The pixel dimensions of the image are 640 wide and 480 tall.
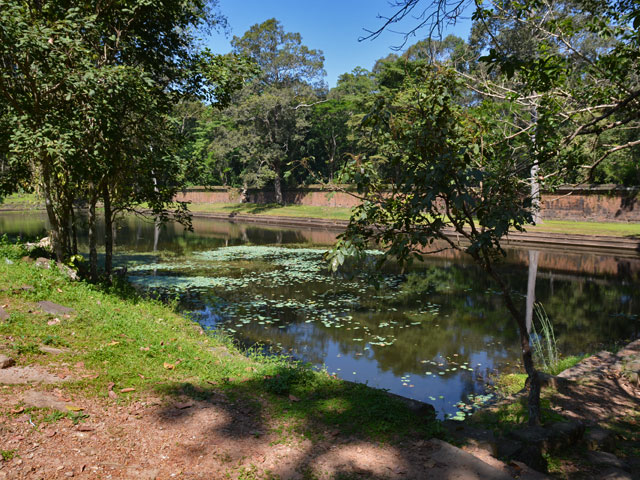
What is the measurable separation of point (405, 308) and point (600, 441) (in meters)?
6.74

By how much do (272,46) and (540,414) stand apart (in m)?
39.4

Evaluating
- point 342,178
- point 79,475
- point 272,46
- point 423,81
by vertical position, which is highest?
point 272,46

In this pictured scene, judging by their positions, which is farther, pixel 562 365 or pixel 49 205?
pixel 49 205

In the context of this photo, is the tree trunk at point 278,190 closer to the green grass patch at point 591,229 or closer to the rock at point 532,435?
the green grass patch at point 591,229

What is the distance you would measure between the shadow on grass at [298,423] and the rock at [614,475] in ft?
3.94

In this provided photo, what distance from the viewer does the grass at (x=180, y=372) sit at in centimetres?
389

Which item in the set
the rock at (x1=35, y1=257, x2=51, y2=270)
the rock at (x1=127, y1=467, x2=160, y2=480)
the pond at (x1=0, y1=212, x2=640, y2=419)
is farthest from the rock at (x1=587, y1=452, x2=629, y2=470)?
the rock at (x1=35, y1=257, x2=51, y2=270)

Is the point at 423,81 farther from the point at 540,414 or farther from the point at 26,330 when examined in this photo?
the point at 26,330

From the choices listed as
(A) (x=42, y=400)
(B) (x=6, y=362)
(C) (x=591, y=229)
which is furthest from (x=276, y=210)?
(A) (x=42, y=400)

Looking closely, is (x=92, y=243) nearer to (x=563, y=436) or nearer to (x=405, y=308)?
(x=405, y=308)

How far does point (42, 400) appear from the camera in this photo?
143 inches

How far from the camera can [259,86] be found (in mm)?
38594

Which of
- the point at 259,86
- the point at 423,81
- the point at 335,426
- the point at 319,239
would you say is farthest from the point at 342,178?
the point at 259,86

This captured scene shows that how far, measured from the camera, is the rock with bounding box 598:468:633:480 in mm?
3244
